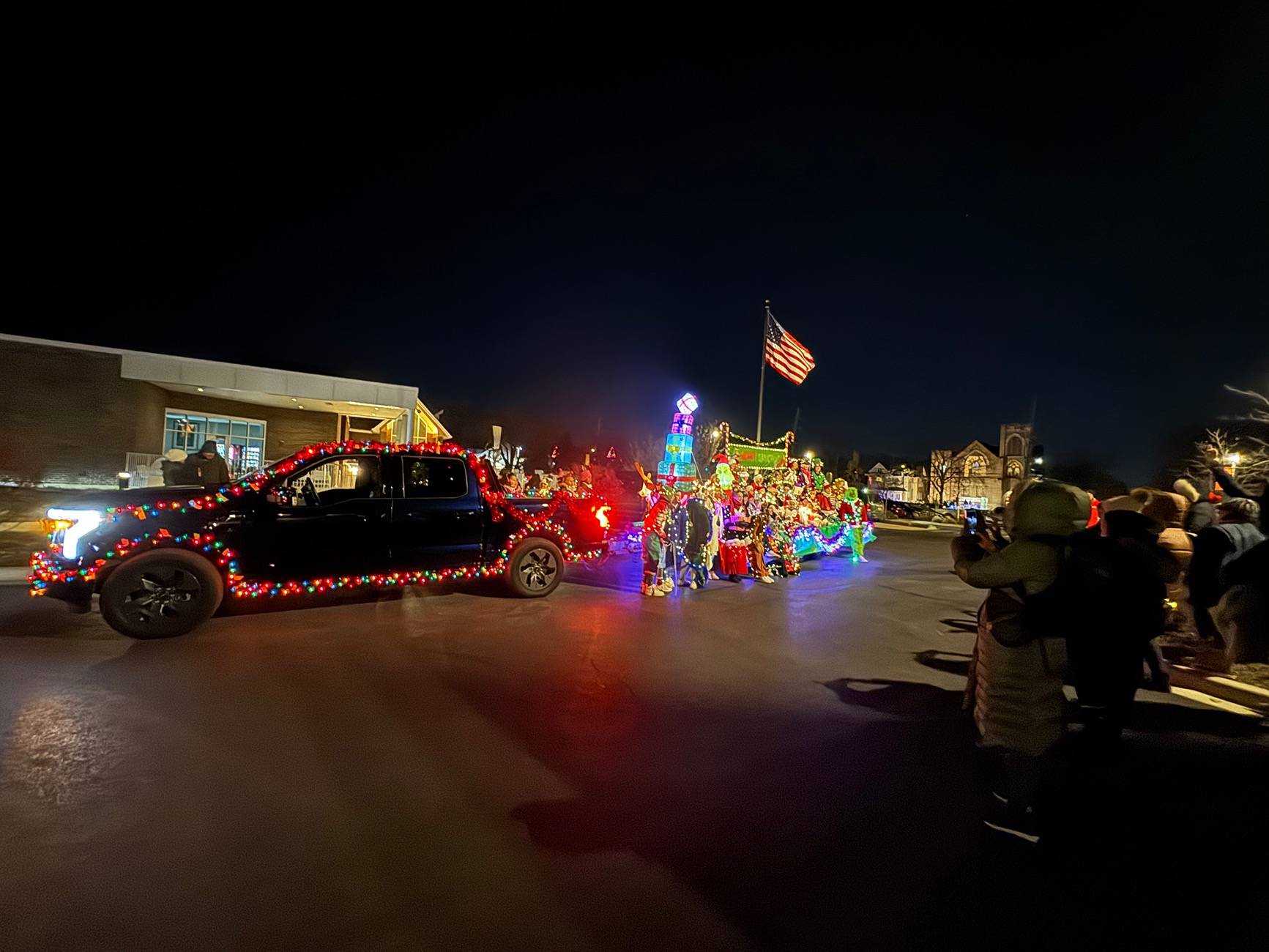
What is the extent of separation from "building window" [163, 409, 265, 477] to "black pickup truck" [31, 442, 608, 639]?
1447cm

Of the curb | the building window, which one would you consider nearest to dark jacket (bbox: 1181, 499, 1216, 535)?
the curb

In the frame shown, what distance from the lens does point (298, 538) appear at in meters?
7.19

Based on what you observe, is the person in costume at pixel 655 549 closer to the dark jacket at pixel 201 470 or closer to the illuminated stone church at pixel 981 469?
the dark jacket at pixel 201 470

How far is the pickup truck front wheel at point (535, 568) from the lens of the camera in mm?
8898

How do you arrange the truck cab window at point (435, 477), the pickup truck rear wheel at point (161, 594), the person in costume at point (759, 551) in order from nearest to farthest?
the pickup truck rear wheel at point (161, 594) → the truck cab window at point (435, 477) → the person in costume at point (759, 551)

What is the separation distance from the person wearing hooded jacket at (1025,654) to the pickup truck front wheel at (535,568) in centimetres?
645

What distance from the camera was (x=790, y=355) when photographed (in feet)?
63.4

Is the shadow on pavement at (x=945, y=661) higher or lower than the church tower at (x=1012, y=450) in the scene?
lower

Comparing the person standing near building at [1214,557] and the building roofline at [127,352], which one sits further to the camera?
the building roofline at [127,352]

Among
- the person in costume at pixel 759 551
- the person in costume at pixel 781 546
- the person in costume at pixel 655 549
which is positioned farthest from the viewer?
the person in costume at pixel 781 546

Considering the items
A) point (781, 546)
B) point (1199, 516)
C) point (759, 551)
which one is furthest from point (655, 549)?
point (1199, 516)

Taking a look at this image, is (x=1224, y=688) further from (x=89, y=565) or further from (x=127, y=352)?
(x=127, y=352)

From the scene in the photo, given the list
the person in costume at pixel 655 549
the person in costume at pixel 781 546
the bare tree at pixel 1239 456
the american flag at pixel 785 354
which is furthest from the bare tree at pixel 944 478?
the person in costume at pixel 655 549

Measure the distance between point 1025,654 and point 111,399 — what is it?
68.3 ft
